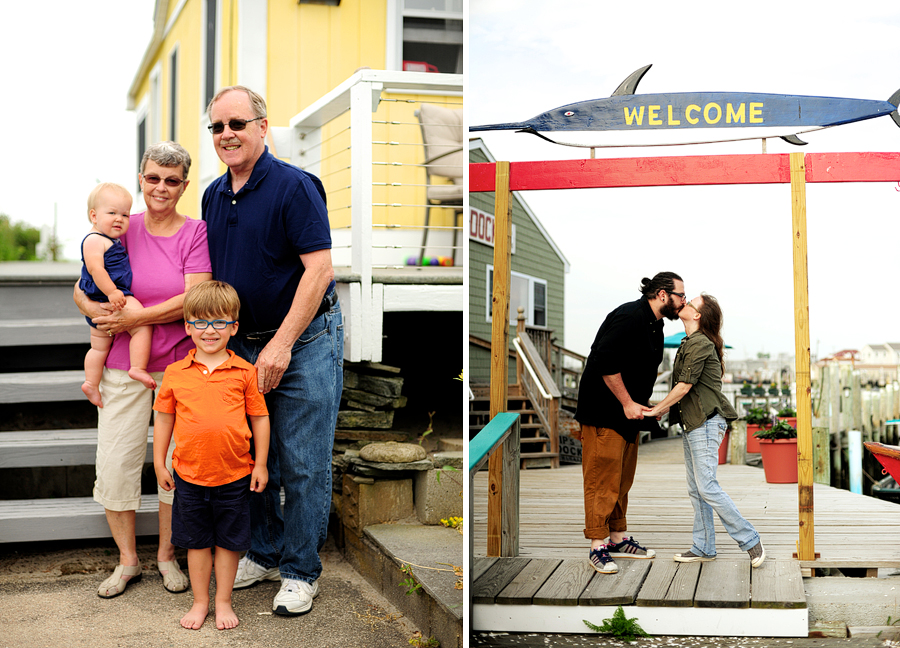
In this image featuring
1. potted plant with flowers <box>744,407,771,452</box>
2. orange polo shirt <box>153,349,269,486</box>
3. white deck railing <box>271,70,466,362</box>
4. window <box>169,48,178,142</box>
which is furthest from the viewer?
window <box>169,48,178,142</box>

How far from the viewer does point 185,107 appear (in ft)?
13.6

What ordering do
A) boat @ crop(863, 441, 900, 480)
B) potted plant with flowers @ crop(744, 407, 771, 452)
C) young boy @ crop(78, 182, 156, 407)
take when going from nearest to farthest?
young boy @ crop(78, 182, 156, 407)
boat @ crop(863, 441, 900, 480)
potted plant with flowers @ crop(744, 407, 771, 452)

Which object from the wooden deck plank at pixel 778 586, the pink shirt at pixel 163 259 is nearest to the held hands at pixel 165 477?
the pink shirt at pixel 163 259

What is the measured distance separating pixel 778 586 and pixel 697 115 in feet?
6.03

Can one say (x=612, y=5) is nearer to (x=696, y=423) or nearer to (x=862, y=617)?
(x=696, y=423)

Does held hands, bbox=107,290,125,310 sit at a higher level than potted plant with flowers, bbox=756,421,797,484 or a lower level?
higher

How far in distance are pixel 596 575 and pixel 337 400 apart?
1.27 m

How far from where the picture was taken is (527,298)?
404cm

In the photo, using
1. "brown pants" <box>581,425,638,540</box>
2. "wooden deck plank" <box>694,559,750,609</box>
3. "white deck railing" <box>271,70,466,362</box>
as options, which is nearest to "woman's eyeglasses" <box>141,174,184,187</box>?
"white deck railing" <box>271,70,466,362</box>

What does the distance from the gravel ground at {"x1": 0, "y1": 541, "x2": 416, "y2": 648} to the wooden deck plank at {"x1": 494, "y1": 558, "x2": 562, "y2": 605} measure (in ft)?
1.77

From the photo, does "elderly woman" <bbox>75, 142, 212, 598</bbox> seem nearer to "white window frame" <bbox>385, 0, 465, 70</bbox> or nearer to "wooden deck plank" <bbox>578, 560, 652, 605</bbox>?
"white window frame" <bbox>385, 0, 465, 70</bbox>

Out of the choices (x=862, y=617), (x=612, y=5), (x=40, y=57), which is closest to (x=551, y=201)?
(x=612, y=5)

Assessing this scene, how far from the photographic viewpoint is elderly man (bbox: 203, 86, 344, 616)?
6.63 ft

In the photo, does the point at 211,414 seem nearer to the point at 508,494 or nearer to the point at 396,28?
the point at 508,494
